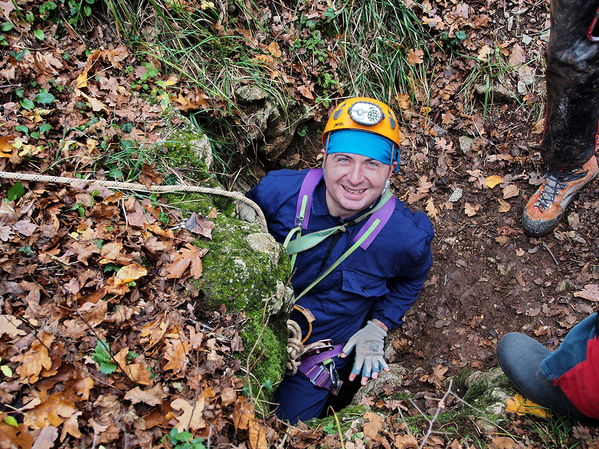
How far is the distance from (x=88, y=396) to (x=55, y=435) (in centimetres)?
23

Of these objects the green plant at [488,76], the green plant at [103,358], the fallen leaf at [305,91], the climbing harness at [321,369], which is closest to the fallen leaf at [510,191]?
the green plant at [488,76]

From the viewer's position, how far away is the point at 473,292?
4.69 meters

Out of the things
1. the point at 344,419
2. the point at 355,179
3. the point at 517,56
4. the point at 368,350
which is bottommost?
the point at 368,350

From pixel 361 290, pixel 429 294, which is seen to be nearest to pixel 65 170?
pixel 361 290

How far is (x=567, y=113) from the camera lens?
3.59m

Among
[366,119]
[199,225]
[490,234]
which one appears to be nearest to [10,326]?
[199,225]

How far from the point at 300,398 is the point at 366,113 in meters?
2.83

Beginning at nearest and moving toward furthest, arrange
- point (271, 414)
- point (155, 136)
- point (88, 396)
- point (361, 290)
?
1. point (88, 396)
2. point (271, 414)
3. point (155, 136)
4. point (361, 290)

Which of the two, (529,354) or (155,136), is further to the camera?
(155,136)

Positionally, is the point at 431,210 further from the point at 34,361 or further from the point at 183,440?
the point at 34,361

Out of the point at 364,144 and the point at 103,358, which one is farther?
the point at 364,144

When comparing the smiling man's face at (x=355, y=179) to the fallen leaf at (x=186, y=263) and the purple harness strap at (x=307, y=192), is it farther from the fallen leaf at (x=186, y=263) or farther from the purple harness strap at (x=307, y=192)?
the fallen leaf at (x=186, y=263)

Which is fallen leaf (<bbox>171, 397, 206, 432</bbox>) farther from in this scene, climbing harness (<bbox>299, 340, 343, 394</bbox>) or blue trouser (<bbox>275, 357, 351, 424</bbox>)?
climbing harness (<bbox>299, 340, 343, 394</bbox>)

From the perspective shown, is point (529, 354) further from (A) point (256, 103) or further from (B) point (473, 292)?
(A) point (256, 103)
